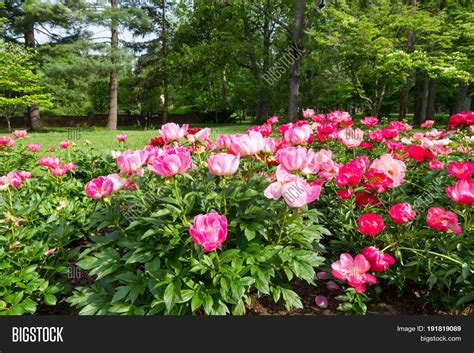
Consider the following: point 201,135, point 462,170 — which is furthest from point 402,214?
point 201,135

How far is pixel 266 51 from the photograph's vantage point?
804 inches

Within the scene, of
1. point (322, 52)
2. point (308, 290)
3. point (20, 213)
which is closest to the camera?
point (308, 290)

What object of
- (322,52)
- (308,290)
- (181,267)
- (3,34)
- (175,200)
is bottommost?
(308,290)

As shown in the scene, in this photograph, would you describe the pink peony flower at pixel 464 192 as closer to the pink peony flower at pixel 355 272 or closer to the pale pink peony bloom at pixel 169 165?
the pink peony flower at pixel 355 272

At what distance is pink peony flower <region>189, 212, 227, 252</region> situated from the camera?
1.31m

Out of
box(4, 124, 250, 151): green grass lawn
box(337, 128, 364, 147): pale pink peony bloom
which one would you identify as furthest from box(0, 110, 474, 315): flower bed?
box(4, 124, 250, 151): green grass lawn

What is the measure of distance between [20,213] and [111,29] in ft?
57.7

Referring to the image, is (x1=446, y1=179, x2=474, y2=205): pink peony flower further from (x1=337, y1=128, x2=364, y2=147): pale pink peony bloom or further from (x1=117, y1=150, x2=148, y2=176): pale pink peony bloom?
(x1=117, y1=150, x2=148, y2=176): pale pink peony bloom

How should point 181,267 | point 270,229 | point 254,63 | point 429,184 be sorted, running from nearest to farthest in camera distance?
point 181,267, point 270,229, point 429,184, point 254,63

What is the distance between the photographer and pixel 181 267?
168 centimetres

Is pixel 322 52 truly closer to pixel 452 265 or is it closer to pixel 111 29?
pixel 111 29

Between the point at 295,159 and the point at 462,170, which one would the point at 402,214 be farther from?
the point at 295,159

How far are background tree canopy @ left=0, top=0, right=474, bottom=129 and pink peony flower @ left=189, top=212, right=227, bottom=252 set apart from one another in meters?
9.71

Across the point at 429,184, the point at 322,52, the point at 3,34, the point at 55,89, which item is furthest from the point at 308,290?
the point at 3,34
